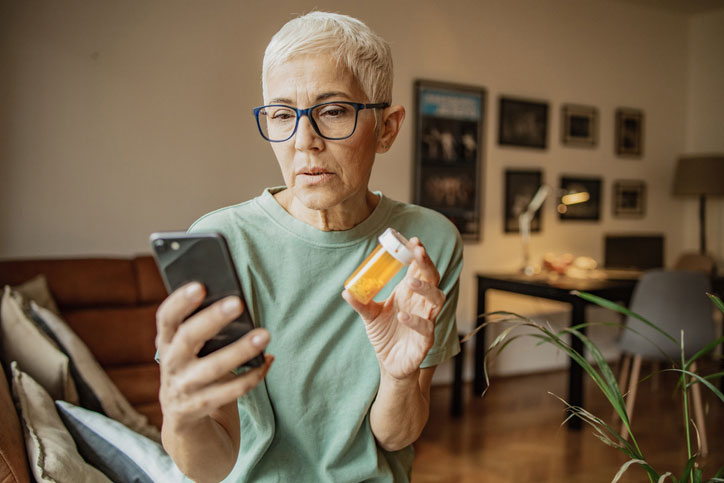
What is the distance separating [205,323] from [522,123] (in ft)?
13.1

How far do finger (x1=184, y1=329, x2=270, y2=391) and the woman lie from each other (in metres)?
0.23

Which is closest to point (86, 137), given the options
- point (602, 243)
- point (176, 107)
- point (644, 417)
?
point (176, 107)

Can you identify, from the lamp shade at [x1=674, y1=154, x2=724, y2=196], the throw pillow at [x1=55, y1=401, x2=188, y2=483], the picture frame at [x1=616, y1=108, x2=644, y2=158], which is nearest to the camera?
the throw pillow at [x1=55, y1=401, x2=188, y2=483]

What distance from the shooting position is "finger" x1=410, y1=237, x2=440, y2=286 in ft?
2.55

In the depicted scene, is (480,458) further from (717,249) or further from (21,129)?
(717,249)

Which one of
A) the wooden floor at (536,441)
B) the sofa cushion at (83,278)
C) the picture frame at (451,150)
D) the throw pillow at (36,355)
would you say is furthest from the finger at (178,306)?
the picture frame at (451,150)

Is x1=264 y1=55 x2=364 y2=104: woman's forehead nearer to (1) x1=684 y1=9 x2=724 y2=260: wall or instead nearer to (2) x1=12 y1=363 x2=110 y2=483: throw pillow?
(2) x1=12 y1=363 x2=110 y2=483: throw pillow

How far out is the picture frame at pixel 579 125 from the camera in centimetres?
446

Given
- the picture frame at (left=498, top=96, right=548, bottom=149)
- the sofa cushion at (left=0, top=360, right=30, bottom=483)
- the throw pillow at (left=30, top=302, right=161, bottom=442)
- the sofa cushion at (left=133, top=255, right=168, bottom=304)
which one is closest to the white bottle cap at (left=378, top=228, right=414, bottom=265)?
the sofa cushion at (left=0, top=360, right=30, bottom=483)

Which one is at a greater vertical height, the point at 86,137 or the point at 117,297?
the point at 86,137

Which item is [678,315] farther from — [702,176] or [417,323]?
[417,323]

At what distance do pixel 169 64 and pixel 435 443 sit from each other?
2416mm

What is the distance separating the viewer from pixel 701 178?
4602 millimetres

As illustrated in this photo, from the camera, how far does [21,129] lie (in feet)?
9.37
